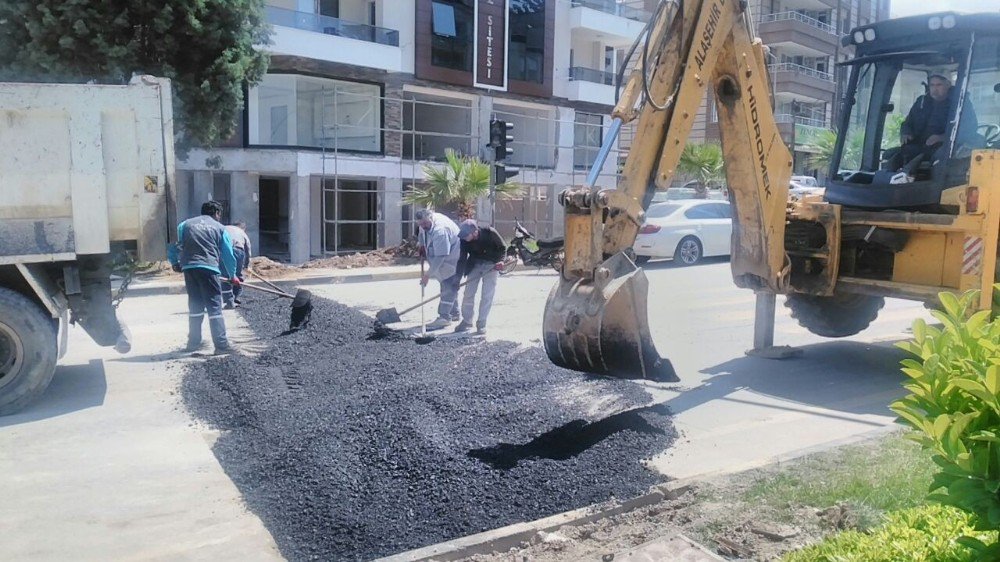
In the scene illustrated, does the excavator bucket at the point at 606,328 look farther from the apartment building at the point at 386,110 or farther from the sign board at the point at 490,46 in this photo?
the sign board at the point at 490,46

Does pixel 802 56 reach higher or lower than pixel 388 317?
higher

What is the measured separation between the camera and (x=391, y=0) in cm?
2592

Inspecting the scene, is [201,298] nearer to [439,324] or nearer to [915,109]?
[439,324]

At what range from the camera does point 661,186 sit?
7234 mm

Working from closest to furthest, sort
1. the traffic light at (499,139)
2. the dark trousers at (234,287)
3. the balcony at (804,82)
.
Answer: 1. the dark trousers at (234,287)
2. the traffic light at (499,139)
3. the balcony at (804,82)

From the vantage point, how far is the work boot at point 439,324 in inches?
449

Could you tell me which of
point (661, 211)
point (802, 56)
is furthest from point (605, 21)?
point (802, 56)

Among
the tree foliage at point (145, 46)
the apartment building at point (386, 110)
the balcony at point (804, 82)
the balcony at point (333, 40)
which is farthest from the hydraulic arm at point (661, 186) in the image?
the balcony at point (804, 82)

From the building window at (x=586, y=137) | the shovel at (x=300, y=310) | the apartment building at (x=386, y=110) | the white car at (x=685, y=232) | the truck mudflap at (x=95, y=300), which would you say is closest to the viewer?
the truck mudflap at (x=95, y=300)

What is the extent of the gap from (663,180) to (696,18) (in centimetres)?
144

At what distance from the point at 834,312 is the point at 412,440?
5.94 metres

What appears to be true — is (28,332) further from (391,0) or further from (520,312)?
(391,0)

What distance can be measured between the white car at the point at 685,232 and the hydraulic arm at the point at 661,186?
36.9ft

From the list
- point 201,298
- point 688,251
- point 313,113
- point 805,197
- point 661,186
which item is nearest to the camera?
point 661,186
